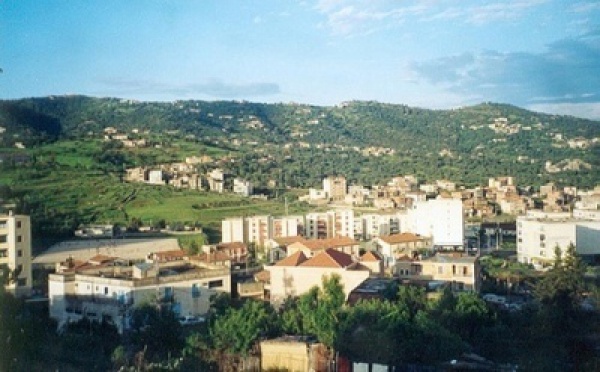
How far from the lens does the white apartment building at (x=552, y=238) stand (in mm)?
10023

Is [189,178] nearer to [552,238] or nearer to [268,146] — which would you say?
[268,146]

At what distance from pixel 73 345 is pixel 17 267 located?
2.99ft

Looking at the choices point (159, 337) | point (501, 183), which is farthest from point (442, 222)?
point (159, 337)

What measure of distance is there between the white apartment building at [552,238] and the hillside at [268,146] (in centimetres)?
149

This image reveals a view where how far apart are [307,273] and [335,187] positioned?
8.56 meters

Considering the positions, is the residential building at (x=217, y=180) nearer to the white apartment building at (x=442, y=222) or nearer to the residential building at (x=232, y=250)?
the residential building at (x=232, y=250)

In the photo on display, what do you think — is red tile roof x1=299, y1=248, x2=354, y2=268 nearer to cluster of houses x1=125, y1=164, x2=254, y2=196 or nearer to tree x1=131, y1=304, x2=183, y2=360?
tree x1=131, y1=304, x2=183, y2=360

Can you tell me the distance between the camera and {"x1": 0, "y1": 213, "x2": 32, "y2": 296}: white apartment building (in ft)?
18.4

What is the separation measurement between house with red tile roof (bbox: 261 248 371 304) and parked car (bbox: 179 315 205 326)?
1239 millimetres

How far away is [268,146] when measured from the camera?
19.2m

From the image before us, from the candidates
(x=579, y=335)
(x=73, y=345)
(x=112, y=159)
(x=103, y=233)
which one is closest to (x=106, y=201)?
(x=103, y=233)

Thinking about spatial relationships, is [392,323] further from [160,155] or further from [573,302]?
[160,155]

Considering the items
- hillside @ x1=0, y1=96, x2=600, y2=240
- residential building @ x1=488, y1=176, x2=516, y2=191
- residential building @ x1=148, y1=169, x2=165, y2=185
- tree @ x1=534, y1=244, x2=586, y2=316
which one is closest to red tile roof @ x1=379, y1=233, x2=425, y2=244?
hillside @ x1=0, y1=96, x2=600, y2=240

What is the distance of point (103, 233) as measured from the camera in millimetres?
8820
